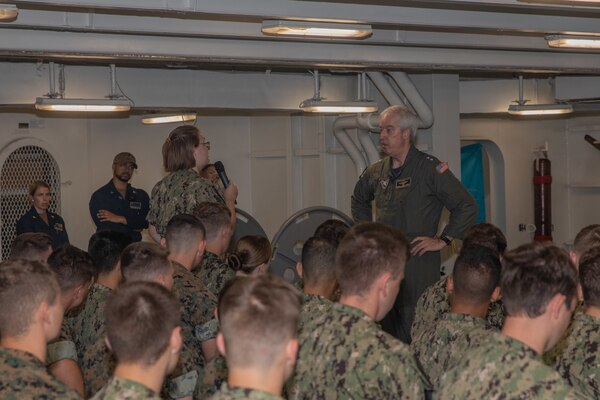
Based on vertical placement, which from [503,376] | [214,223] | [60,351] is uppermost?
[214,223]

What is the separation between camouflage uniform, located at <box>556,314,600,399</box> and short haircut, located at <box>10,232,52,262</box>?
9.72 ft

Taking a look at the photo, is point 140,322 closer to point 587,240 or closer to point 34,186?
point 587,240

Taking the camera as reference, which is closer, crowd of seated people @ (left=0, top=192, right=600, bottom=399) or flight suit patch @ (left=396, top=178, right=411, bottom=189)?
crowd of seated people @ (left=0, top=192, right=600, bottom=399)

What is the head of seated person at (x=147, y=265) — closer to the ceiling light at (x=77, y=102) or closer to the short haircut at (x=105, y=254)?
the short haircut at (x=105, y=254)

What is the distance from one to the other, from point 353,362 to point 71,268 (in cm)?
176

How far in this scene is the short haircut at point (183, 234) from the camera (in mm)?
5320

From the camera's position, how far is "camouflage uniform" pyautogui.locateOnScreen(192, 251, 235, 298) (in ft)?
19.3

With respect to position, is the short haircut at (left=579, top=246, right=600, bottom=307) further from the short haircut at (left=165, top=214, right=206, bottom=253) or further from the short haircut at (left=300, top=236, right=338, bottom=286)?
the short haircut at (left=165, top=214, right=206, bottom=253)

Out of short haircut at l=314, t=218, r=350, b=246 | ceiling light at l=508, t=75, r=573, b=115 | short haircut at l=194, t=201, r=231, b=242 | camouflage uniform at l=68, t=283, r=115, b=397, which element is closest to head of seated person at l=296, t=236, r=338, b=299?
short haircut at l=314, t=218, r=350, b=246

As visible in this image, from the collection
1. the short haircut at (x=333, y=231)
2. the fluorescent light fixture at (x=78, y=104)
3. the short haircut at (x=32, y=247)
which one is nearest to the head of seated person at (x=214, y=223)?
the short haircut at (x=333, y=231)

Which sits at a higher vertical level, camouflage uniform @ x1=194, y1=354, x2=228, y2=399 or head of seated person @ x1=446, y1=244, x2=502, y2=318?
head of seated person @ x1=446, y1=244, x2=502, y2=318

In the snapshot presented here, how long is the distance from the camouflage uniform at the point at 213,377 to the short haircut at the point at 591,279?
1.52 m

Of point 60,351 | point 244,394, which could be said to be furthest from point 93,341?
point 244,394

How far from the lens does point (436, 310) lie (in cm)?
524
